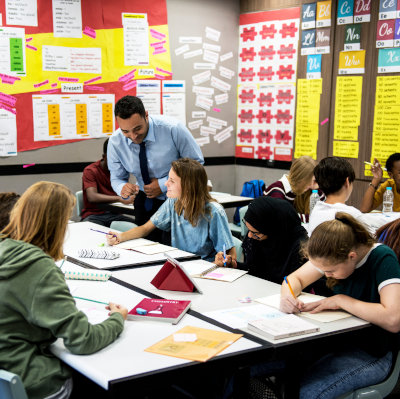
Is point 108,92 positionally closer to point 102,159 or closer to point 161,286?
point 102,159

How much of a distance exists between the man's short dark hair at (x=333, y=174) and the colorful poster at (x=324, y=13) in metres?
2.44

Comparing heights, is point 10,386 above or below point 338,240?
below

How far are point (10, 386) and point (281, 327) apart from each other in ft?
3.00

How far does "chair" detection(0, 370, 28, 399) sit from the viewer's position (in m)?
1.50

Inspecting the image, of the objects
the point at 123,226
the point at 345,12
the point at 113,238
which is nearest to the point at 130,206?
the point at 123,226

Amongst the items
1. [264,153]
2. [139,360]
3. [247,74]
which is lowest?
[139,360]

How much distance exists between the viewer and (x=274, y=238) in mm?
2865

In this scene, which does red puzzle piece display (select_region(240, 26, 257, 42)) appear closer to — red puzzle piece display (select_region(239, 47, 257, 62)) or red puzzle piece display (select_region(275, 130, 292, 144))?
red puzzle piece display (select_region(239, 47, 257, 62))

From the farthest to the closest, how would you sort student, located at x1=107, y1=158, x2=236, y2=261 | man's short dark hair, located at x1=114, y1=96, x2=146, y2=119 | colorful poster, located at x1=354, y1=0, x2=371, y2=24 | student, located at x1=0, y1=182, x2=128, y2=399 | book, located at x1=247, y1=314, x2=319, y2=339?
1. colorful poster, located at x1=354, y1=0, x2=371, y2=24
2. man's short dark hair, located at x1=114, y1=96, x2=146, y2=119
3. student, located at x1=107, y1=158, x2=236, y2=261
4. book, located at x1=247, y1=314, x2=319, y2=339
5. student, located at x1=0, y1=182, x2=128, y2=399

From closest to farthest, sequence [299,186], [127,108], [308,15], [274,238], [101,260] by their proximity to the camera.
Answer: [274,238] → [101,260] → [127,108] → [299,186] → [308,15]

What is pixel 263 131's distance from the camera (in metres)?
6.05

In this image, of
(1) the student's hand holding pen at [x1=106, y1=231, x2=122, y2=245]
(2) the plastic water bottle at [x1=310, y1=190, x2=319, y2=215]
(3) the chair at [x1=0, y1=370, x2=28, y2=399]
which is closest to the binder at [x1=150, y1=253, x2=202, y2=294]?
(1) the student's hand holding pen at [x1=106, y1=231, x2=122, y2=245]

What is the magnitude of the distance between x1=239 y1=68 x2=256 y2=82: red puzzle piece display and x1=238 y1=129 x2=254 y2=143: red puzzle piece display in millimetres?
572

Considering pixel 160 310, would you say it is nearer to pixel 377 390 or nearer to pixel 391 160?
pixel 377 390
